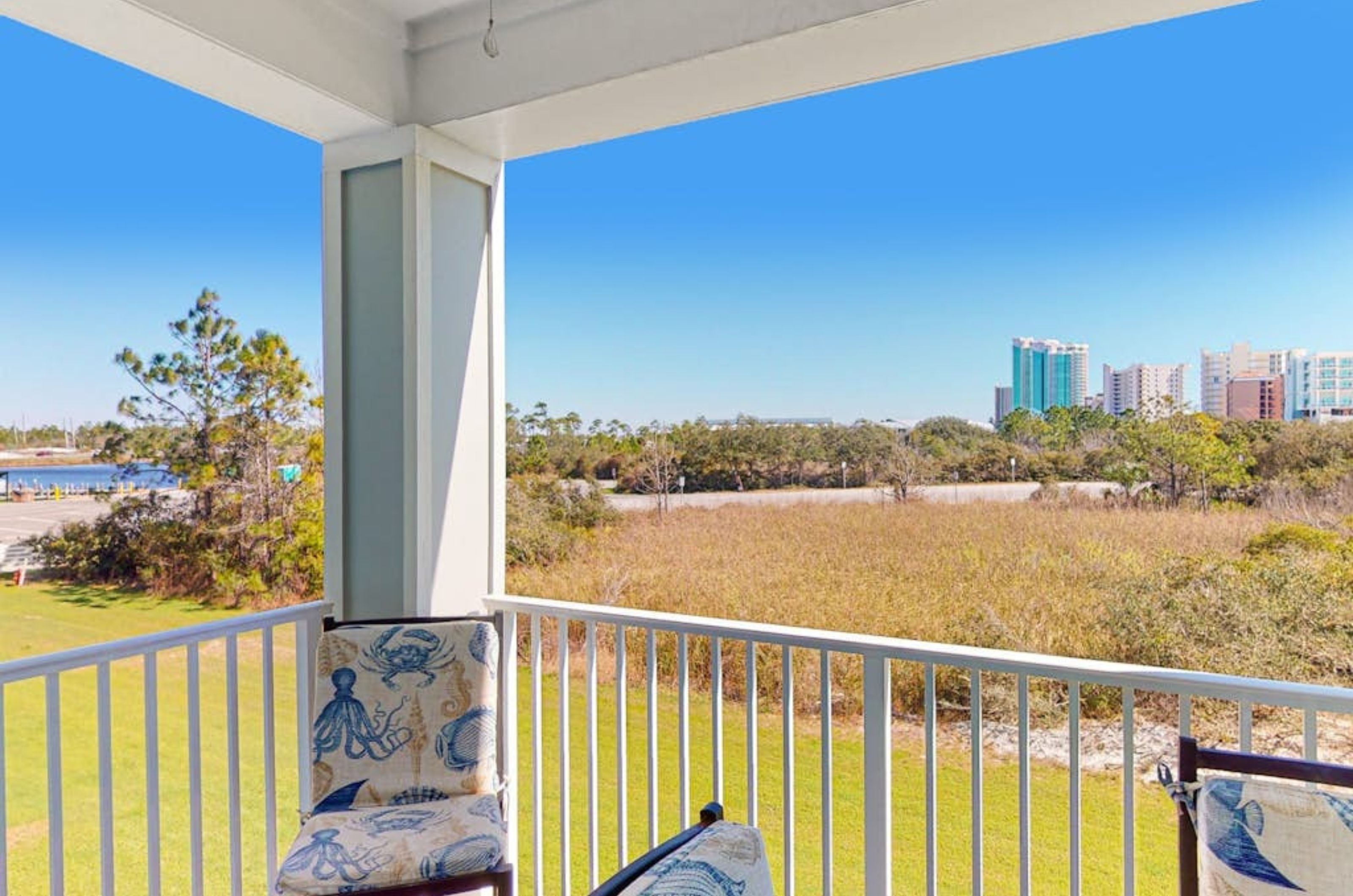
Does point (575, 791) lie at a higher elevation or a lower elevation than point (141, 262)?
lower

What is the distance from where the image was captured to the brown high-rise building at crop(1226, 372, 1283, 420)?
8.30 feet

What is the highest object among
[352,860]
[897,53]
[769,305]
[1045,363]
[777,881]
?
[897,53]

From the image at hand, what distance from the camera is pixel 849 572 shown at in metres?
3.30

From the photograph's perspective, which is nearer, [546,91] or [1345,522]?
[546,91]

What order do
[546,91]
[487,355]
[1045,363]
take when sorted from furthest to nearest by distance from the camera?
Answer: [1045,363] < [487,355] < [546,91]

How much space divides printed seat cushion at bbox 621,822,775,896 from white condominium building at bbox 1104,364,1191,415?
2.62m

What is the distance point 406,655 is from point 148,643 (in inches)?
24.9

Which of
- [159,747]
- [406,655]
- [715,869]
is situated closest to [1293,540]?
[715,869]

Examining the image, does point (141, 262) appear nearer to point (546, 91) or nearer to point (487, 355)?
point (487, 355)

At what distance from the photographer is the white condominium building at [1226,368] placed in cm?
257

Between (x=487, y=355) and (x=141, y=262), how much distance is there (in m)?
1.95

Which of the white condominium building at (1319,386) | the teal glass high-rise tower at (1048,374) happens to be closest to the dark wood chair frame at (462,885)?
the teal glass high-rise tower at (1048,374)

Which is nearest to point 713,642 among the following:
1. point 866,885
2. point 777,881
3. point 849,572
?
point 866,885

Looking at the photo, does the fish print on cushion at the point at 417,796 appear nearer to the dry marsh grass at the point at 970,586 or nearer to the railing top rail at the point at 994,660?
the railing top rail at the point at 994,660
